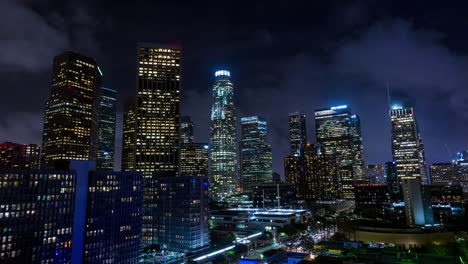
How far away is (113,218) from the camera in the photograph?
341 feet

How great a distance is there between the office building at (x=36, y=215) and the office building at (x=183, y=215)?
52449 millimetres

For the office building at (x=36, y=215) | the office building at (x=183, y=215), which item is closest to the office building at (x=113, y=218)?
the office building at (x=36, y=215)

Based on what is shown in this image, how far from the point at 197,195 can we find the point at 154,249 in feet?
99.7

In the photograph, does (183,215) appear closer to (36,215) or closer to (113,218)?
(113,218)

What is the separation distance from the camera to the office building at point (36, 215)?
80.6 meters

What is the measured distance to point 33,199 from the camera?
86.1m

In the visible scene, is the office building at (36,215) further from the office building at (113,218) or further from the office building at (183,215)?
the office building at (183,215)

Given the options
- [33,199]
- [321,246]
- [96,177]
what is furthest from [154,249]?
[321,246]

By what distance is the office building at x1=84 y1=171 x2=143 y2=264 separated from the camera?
9806 centimetres

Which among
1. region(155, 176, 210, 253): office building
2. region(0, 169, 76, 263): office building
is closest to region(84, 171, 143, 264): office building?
region(0, 169, 76, 263): office building

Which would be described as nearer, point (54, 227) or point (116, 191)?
point (54, 227)

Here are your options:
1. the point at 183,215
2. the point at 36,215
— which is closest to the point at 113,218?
the point at 36,215

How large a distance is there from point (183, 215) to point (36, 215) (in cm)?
6297

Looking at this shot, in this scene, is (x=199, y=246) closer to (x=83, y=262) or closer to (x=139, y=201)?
(x=139, y=201)
